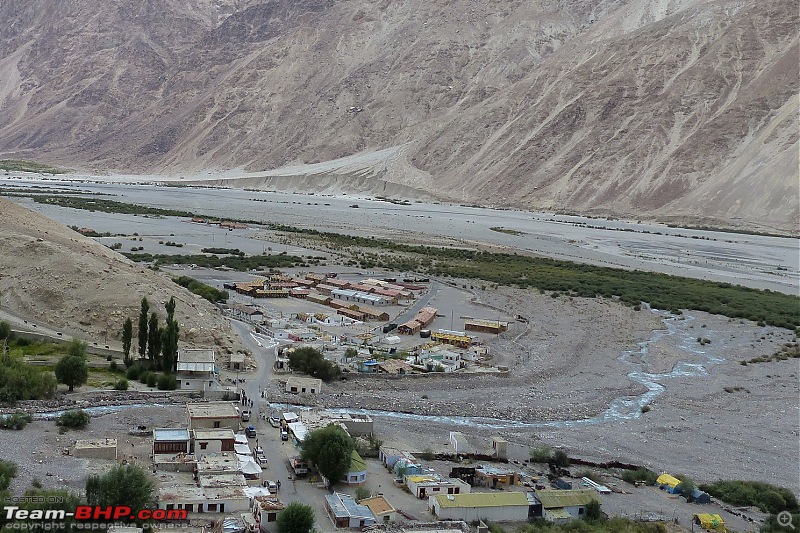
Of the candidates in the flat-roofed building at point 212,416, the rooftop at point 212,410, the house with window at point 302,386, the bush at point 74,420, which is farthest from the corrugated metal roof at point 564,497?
the bush at point 74,420

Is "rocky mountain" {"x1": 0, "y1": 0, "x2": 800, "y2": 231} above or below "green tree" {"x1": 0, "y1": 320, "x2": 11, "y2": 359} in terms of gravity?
above

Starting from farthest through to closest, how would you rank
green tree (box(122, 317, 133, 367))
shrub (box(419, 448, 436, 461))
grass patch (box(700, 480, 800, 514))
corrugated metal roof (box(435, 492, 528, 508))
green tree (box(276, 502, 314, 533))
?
green tree (box(122, 317, 133, 367)) < shrub (box(419, 448, 436, 461)) < grass patch (box(700, 480, 800, 514)) < corrugated metal roof (box(435, 492, 528, 508)) < green tree (box(276, 502, 314, 533))

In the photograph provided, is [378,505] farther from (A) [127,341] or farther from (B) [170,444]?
(A) [127,341]

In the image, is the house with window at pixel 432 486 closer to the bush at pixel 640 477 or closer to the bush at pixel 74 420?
the bush at pixel 640 477

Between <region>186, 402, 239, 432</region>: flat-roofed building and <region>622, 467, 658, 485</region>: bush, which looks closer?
<region>622, 467, 658, 485</region>: bush

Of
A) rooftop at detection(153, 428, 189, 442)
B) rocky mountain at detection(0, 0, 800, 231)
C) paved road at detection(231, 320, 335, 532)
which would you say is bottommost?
paved road at detection(231, 320, 335, 532)

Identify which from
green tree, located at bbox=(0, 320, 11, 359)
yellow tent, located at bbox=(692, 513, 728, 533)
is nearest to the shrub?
yellow tent, located at bbox=(692, 513, 728, 533)

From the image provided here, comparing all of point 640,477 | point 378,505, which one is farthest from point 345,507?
point 640,477

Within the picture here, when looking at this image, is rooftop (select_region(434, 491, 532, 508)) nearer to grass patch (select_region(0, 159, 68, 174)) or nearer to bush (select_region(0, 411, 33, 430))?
bush (select_region(0, 411, 33, 430))
